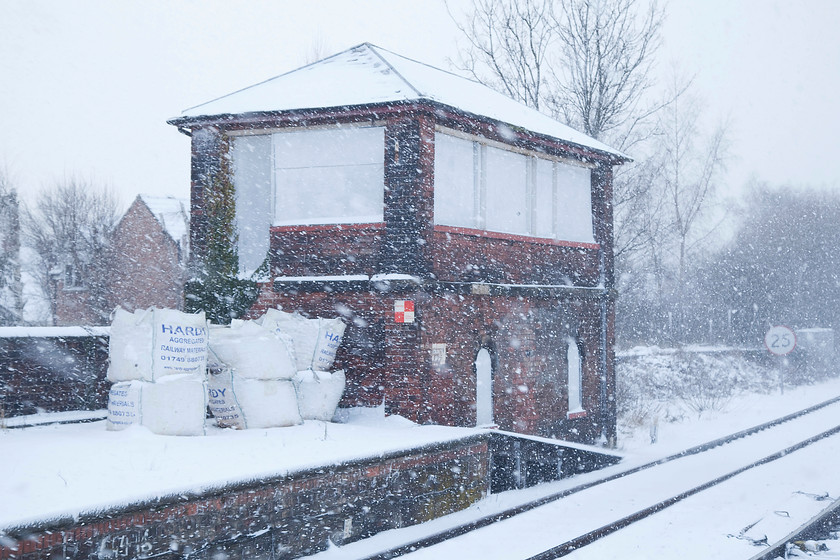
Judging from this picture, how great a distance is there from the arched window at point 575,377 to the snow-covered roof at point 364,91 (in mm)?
3642

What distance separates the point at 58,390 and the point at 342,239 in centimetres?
409

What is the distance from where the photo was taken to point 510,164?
12930mm

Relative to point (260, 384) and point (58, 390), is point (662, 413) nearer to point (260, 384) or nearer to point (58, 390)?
point (260, 384)

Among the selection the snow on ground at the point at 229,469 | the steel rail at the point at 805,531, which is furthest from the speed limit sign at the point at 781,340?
the steel rail at the point at 805,531

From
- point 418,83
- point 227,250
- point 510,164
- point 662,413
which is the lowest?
point 662,413

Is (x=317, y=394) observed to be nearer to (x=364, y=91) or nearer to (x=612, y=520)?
(x=612, y=520)

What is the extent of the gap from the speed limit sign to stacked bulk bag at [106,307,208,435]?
656 inches

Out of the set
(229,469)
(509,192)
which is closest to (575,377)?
(509,192)

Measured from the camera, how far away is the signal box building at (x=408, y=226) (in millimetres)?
10812

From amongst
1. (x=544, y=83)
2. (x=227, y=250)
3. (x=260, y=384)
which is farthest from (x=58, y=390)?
(x=544, y=83)

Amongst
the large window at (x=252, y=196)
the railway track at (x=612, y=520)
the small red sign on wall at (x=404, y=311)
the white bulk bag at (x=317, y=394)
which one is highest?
the large window at (x=252, y=196)

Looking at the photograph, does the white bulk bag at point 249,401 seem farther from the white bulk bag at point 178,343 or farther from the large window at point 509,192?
the large window at point 509,192

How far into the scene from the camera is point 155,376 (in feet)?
26.0

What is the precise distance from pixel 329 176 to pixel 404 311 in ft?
7.63
